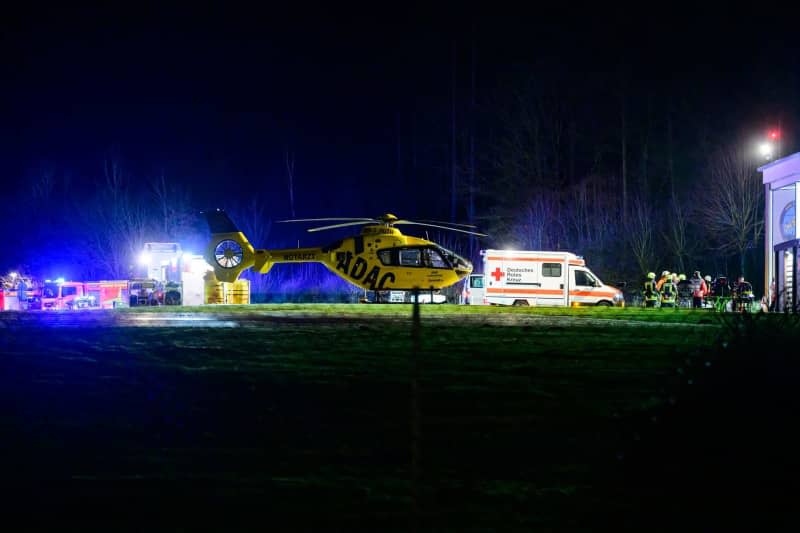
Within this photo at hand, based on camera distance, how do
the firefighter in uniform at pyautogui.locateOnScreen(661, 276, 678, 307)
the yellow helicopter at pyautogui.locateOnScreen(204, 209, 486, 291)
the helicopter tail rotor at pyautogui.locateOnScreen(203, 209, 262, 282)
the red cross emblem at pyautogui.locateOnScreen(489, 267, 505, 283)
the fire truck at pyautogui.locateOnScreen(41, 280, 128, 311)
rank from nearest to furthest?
1. the yellow helicopter at pyautogui.locateOnScreen(204, 209, 486, 291)
2. the helicopter tail rotor at pyautogui.locateOnScreen(203, 209, 262, 282)
3. the red cross emblem at pyautogui.locateOnScreen(489, 267, 505, 283)
4. the firefighter in uniform at pyautogui.locateOnScreen(661, 276, 678, 307)
5. the fire truck at pyautogui.locateOnScreen(41, 280, 128, 311)

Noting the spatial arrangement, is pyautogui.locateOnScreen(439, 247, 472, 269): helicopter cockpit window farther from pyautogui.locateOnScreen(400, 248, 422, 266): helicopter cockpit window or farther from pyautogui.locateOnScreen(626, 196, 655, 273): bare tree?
pyautogui.locateOnScreen(626, 196, 655, 273): bare tree

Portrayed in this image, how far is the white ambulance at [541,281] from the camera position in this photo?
108 feet

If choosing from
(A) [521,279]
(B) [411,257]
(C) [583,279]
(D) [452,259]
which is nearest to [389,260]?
(B) [411,257]

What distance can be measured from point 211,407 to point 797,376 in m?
5.54

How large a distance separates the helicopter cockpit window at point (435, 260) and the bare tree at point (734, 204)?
828 inches

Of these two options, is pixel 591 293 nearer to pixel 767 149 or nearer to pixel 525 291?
pixel 525 291

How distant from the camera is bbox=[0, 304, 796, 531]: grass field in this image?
5523 millimetres

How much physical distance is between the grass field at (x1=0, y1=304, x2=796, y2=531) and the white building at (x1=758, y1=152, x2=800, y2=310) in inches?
799

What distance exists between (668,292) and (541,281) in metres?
5.40

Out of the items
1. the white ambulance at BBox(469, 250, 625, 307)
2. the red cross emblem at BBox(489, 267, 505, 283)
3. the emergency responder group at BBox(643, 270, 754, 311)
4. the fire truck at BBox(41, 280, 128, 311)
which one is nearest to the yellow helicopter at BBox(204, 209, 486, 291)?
the red cross emblem at BBox(489, 267, 505, 283)

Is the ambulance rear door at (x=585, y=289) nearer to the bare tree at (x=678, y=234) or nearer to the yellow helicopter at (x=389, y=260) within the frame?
the yellow helicopter at (x=389, y=260)

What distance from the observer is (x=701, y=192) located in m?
46.6

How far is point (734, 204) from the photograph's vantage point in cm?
4275

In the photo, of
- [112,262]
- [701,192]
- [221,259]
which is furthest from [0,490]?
[112,262]
